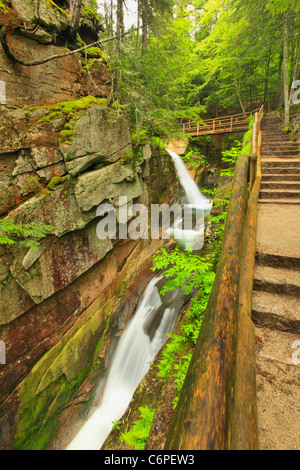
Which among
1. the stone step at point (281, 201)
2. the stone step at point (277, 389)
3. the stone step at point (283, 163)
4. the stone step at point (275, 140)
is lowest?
the stone step at point (277, 389)

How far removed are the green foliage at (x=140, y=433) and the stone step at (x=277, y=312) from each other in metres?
Answer: 2.20

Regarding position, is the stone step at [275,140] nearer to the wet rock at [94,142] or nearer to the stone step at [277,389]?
the wet rock at [94,142]

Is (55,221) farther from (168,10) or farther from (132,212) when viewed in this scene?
(168,10)

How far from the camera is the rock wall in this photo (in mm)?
5008

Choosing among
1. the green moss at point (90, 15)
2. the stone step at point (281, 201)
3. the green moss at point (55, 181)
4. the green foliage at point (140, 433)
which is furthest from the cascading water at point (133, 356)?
the green moss at point (90, 15)

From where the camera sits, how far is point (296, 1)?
7.81 meters

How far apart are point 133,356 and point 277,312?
6.58 m

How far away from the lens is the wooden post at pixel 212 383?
84 cm
